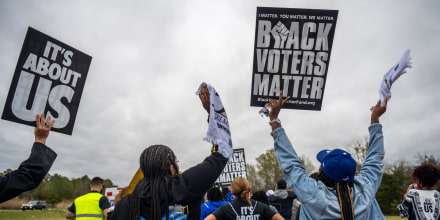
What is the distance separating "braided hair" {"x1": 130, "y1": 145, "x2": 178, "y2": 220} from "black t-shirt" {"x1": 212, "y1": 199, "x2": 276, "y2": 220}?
2020mm

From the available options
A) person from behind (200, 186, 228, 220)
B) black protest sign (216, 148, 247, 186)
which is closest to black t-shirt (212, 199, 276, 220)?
person from behind (200, 186, 228, 220)

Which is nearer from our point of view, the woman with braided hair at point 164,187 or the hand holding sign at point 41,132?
the woman with braided hair at point 164,187

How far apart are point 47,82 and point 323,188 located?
10.8 ft

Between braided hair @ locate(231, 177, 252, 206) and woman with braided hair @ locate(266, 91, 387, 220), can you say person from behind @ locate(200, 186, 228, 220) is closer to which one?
braided hair @ locate(231, 177, 252, 206)

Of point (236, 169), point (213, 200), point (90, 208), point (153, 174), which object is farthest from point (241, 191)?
point (236, 169)

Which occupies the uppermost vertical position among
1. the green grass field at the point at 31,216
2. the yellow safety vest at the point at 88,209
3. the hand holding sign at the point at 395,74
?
the hand holding sign at the point at 395,74

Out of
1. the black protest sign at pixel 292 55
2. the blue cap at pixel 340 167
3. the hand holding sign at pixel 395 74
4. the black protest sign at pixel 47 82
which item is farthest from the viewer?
the black protest sign at pixel 292 55

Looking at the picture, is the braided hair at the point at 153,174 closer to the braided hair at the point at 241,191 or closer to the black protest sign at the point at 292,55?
the black protest sign at the point at 292,55

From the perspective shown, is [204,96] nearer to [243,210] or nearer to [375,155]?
[375,155]

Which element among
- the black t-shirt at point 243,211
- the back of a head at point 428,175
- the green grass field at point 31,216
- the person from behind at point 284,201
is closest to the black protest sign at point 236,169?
the person from behind at point 284,201

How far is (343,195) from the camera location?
6.85 feet

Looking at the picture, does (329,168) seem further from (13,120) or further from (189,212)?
(13,120)

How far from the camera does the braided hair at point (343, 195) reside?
6.60 feet

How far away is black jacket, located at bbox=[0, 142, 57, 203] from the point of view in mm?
2029
